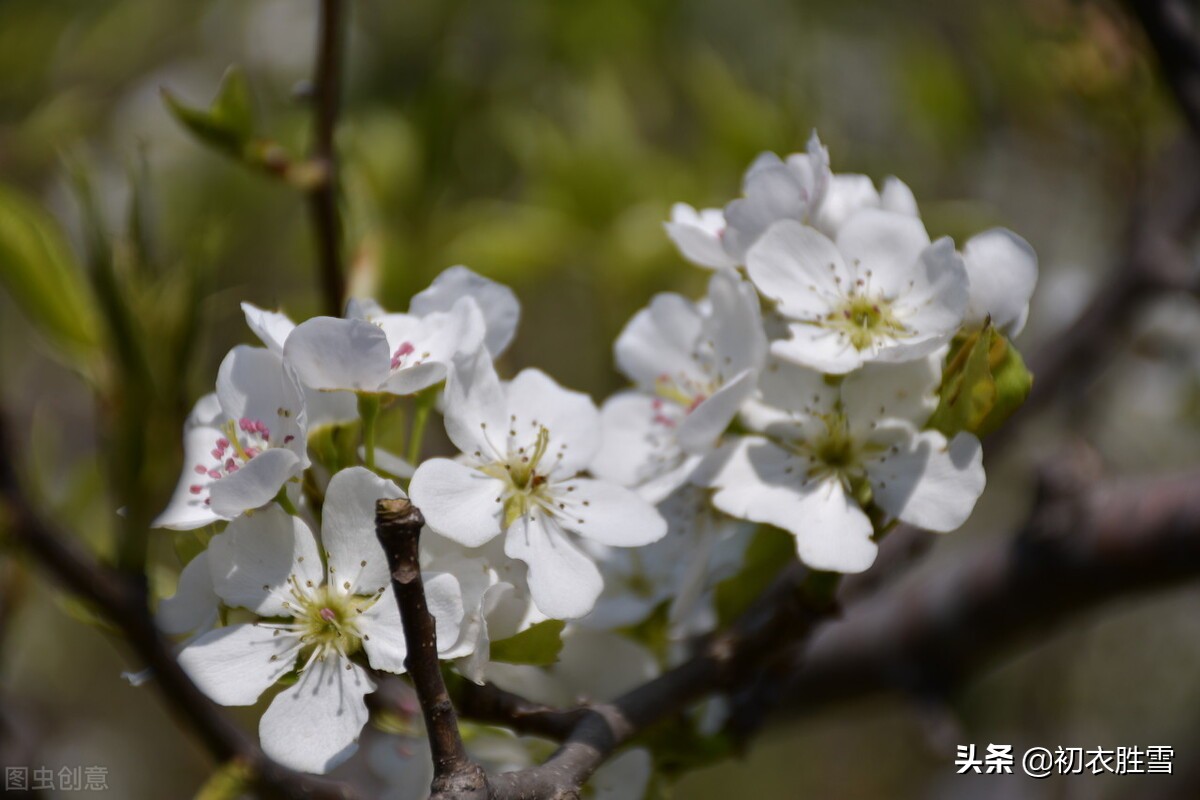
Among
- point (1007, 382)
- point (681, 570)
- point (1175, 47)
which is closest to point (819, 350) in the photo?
point (1007, 382)

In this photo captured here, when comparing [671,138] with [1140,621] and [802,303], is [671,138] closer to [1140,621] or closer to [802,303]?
[1140,621]

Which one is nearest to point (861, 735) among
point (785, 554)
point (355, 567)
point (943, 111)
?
point (943, 111)

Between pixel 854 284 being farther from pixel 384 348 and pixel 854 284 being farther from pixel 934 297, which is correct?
pixel 384 348

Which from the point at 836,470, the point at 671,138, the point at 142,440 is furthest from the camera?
the point at 671,138

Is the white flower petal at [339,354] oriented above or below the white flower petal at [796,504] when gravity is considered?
above

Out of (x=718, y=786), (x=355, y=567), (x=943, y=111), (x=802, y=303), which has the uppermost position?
(x=943, y=111)

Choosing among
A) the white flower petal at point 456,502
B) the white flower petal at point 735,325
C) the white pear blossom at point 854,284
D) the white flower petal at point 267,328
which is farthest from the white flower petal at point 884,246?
the white flower petal at point 267,328

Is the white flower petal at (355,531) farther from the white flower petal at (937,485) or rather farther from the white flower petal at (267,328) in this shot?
the white flower petal at (937,485)
